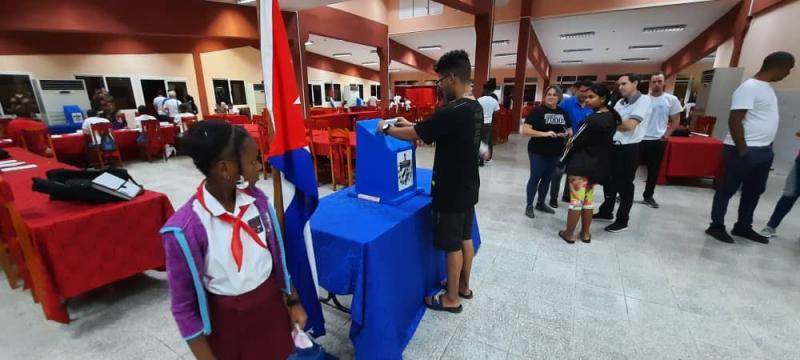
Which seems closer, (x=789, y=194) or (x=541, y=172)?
(x=789, y=194)

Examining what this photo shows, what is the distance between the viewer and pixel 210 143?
0.80 m

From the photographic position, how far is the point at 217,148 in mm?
809

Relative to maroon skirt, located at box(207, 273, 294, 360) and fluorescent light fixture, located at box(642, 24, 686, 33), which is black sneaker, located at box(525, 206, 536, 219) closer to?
maroon skirt, located at box(207, 273, 294, 360)

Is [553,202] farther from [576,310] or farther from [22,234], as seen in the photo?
[22,234]

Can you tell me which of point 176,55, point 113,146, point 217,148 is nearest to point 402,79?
point 176,55

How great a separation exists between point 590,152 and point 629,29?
34.5 feet

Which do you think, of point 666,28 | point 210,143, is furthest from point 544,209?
point 666,28

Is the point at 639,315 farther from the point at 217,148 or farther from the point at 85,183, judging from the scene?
the point at 85,183

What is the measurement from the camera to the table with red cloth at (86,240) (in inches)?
65.9

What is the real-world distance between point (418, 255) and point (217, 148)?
1190 mm

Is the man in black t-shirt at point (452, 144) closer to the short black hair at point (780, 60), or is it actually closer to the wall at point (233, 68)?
the short black hair at point (780, 60)

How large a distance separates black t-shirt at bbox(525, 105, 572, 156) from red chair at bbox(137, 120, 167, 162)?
6.70 m

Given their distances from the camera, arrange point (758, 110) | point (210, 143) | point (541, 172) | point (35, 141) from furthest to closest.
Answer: point (35, 141)
point (541, 172)
point (758, 110)
point (210, 143)

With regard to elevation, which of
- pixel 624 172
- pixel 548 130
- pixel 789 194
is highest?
pixel 548 130
